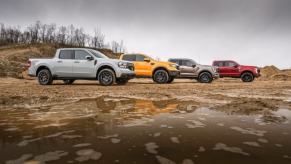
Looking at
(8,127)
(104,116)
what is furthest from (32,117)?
(104,116)

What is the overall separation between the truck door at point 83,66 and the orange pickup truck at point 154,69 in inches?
136

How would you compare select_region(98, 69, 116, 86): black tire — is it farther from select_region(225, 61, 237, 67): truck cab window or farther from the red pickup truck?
select_region(225, 61, 237, 67): truck cab window

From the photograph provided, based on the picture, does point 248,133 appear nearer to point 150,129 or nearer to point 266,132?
point 266,132

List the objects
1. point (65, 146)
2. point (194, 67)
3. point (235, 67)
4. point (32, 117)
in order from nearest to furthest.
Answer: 1. point (65, 146)
2. point (32, 117)
3. point (194, 67)
4. point (235, 67)

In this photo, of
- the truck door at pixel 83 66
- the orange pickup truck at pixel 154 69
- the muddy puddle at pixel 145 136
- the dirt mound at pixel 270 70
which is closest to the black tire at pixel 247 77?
the orange pickup truck at pixel 154 69

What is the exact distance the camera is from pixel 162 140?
308 cm

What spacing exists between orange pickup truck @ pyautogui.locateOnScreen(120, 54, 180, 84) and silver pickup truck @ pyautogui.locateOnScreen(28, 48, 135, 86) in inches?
93.8

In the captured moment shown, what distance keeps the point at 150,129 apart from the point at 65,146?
47.3 inches

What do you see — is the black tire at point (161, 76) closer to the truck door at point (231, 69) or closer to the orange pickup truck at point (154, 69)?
the orange pickup truck at point (154, 69)

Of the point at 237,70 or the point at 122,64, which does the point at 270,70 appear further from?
the point at 122,64

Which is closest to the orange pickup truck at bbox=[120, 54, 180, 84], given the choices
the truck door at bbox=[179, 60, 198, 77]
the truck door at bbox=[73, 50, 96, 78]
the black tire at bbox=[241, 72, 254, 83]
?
the truck door at bbox=[179, 60, 198, 77]

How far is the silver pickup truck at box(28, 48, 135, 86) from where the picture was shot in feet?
38.0

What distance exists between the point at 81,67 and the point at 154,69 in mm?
4381

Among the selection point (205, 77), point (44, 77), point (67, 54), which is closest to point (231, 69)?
point (205, 77)
